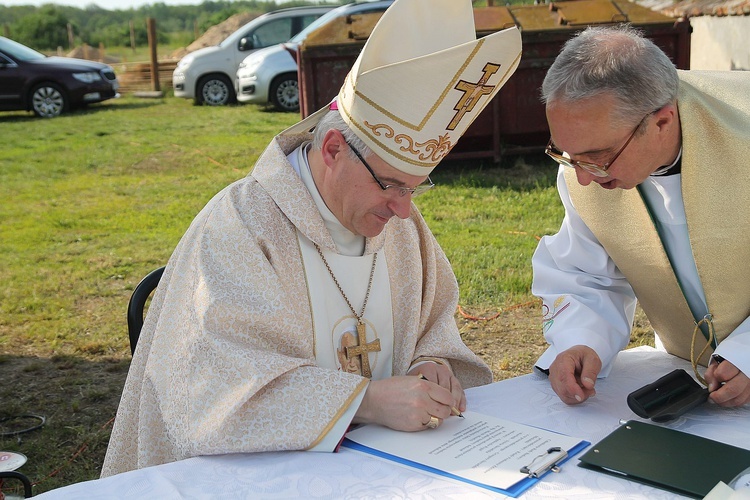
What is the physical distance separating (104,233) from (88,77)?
8096 millimetres

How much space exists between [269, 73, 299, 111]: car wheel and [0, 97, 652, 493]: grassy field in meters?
0.50

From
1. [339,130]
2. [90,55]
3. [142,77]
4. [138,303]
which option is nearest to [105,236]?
[138,303]

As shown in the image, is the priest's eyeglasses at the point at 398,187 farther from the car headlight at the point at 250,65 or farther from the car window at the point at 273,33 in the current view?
the car window at the point at 273,33

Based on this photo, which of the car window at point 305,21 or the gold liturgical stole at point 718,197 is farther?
the car window at point 305,21

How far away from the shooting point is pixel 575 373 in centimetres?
238

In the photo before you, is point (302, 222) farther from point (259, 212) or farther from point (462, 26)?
point (462, 26)

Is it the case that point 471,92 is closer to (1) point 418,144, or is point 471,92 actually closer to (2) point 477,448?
(1) point 418,144

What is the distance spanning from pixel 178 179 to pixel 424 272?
7.39m

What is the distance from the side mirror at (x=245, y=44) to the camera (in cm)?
1477

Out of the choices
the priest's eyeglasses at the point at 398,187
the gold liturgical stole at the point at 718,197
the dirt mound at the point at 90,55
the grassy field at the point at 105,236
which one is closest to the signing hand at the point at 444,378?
Result: the priest's eyeglasses at the point at 398,187

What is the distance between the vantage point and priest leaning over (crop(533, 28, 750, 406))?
2305 millimetres

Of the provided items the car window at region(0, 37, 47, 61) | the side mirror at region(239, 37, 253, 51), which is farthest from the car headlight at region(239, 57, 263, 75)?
the car window at region(0, 37, 47, 61)

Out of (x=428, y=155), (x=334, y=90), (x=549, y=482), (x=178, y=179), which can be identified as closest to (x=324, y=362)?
(x=428, y=155)

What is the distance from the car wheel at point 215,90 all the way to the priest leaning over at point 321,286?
1307 cm
